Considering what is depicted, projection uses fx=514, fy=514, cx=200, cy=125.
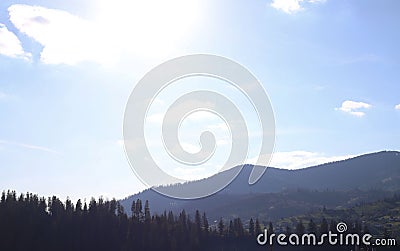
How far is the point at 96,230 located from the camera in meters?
104

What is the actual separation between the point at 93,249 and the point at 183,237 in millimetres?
19981

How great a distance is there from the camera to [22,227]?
93938 millimetres

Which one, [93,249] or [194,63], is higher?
[194,63]

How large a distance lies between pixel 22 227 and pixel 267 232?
57.3 meters

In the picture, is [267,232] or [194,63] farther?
[267,232]

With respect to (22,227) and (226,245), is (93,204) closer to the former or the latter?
(22,227)

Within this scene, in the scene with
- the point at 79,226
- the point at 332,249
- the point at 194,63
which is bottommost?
the point at 332,249

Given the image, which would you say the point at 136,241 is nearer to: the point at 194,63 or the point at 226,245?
the point at 226,245

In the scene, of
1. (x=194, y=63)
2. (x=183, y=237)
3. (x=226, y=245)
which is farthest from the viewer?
(x=226, y=245)

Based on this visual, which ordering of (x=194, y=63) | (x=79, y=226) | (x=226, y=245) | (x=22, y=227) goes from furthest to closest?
(x=226, y=245)
(x=79, y=226)
(x=22, y=227)
(x=194, y=63)

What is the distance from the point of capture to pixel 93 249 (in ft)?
325

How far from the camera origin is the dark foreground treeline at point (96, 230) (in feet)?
307

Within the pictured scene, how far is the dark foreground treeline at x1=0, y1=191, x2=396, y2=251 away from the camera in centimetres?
9356

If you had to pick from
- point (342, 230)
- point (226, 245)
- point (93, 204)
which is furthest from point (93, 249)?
point (342, 230)
